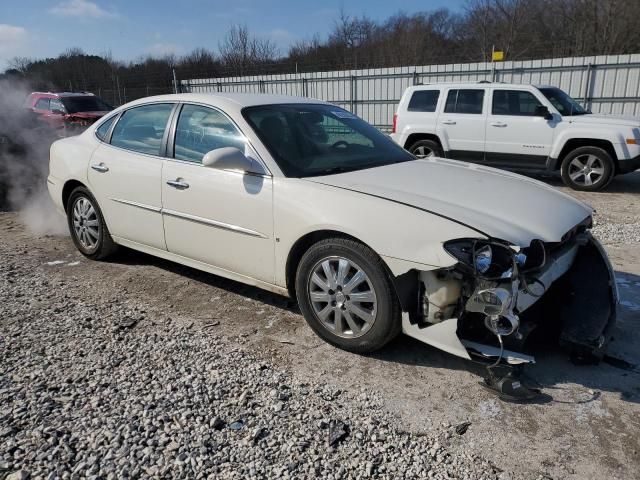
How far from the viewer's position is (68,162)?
5.09m

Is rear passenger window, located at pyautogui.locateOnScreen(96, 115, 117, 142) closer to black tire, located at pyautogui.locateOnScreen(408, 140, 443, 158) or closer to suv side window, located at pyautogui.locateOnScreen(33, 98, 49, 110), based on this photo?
black tire, located at pyautogui.locateOnScreen(408, 140, 443, 158)

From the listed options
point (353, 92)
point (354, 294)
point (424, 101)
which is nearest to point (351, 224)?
point (354, 294)

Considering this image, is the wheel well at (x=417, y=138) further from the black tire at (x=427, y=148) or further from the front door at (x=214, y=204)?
the front door at (x=214, y=204)

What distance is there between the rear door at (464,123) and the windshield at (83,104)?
10.4m

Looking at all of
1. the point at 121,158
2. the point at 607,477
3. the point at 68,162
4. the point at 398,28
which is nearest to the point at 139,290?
the point at 121,158

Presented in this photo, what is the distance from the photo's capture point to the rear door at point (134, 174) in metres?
4.25

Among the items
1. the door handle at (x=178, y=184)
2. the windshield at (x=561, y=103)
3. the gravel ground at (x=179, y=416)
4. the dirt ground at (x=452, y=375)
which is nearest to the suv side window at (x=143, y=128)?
the door handle at (x=178, y=184)

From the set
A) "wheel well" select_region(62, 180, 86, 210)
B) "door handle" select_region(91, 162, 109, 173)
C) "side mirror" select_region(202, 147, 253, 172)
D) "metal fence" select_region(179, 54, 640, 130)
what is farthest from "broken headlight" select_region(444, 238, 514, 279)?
"metal fence" select_region(179, 54, 640, 130)

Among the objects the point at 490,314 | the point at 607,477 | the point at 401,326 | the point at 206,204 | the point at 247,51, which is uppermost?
the point at 247,51

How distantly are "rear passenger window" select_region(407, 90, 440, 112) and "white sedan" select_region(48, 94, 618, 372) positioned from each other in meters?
6.37

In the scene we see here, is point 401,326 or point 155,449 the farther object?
point 401,326

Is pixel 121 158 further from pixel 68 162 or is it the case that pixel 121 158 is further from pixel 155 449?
pixel 155 449

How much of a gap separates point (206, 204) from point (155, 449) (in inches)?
73.7

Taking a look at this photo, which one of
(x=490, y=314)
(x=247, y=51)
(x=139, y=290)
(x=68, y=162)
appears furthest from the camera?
(x=247, y=51)
